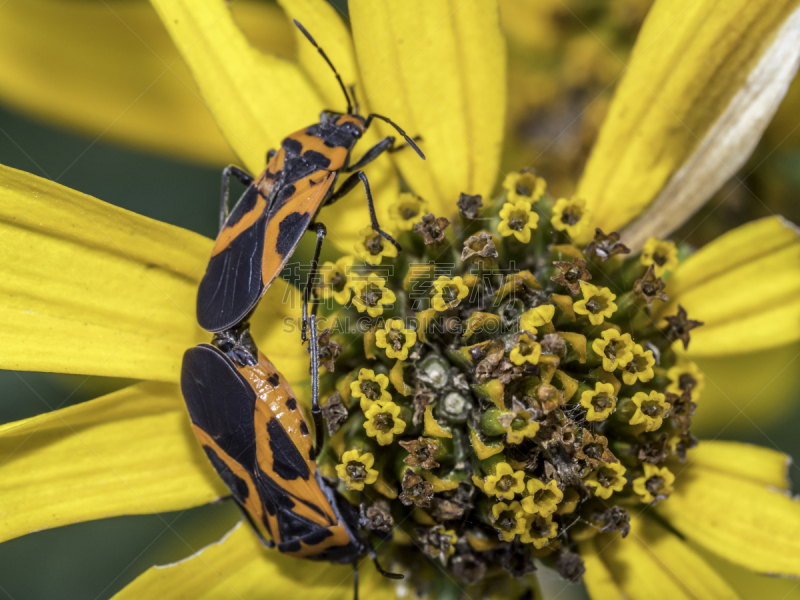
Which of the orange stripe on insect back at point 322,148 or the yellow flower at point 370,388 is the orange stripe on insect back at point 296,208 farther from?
the yellow flower at point 370,388

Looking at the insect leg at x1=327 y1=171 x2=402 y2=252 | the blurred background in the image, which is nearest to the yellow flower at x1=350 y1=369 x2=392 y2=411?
the insect leg at x1=327 y1=171 x2=402 y2=252

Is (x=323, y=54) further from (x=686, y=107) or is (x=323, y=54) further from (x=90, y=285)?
(x=686, y=107)

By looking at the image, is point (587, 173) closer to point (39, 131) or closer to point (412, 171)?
point (412, 171)

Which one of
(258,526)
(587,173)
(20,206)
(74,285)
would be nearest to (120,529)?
(258,526)

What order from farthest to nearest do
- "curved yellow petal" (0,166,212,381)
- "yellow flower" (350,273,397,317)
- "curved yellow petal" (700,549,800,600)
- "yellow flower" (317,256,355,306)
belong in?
"curved yellow petal" (700,549,800,600), "yellow flower" (317,256,355,306), "yellow flower" (350,273,397,317), "curved yellow petal" (0,166,212,381)

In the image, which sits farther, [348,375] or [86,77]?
[86,77]

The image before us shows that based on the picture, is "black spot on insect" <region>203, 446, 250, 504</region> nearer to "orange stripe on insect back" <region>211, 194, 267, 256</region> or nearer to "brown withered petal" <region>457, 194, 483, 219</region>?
"orange stripe on insect back" <region>211, 194, 267, 256</region>

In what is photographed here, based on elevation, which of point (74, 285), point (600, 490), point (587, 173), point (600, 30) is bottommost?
point (74, 285)
